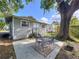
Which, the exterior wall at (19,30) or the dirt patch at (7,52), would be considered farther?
the exterior wall at (19,30)

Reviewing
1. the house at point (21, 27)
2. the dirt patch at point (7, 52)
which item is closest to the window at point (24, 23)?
the house at point (21, 27)

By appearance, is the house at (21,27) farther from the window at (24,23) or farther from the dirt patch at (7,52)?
the dirt patch at (7,52)

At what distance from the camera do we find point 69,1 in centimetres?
1591

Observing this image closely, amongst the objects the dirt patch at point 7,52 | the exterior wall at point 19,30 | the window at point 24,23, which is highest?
the window at point 24,23

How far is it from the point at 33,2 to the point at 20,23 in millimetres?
3890

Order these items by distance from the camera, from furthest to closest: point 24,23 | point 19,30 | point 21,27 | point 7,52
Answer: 1. point 24,23
2. point 21,27
3. point 19,30
4. point 7,52

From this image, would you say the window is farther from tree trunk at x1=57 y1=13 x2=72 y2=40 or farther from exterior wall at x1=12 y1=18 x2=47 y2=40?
tree trunk at x1=57 y1=13 x2=72 y2=40

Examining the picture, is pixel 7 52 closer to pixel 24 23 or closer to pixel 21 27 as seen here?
pixel 21 27

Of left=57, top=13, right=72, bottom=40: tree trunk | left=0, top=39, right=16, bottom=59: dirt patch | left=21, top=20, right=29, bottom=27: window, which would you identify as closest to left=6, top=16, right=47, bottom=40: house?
left=21, top=20, right=29, bottom=27: window

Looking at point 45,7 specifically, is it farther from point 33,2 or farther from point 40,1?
point 33,2

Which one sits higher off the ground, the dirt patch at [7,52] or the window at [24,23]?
the window at [24,23]

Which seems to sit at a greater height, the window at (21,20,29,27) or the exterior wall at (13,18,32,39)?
the window at (21,20,29,27)

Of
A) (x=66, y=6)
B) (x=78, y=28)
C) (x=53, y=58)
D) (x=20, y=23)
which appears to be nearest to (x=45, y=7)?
(x=66, y=6)

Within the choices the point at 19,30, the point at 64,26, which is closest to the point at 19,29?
the point at 19,30
